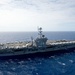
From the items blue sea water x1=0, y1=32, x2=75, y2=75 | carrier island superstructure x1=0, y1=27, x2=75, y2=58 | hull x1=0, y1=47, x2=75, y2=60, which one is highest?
carrier island superstructure x1=0, y1=27, x2=75, y2=58

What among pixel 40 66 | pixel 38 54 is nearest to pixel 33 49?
pixel 38 54

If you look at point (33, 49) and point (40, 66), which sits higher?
point (33, 49)

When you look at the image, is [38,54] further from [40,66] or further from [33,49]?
[40,66]

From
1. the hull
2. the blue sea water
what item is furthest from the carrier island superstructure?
the blue sea water

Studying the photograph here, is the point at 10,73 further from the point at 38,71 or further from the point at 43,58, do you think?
the point at 43,58

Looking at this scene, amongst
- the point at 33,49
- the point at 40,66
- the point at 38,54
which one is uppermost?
the point at 33,49

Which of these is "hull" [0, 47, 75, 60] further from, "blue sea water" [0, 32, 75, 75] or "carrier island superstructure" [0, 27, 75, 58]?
"blue sea water" [0, 32, 75, 75]

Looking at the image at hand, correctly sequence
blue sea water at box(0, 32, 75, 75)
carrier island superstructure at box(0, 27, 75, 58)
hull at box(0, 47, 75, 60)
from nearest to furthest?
blue sea water at box(0, 32, 75, 75)
hull at box(0, 47, 75, 60)
carrier island superstructure at box(0, 27, 75, 58)

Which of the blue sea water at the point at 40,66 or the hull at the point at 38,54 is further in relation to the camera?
the hull at the point at 38,54

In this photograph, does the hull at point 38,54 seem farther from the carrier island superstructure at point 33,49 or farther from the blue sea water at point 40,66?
the blue sea water at point 40,66

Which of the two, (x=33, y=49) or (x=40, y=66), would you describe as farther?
(x=33, y=49)

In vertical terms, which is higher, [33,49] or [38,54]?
[33,49]

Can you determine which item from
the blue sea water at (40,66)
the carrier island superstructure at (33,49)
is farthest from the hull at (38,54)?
the blue sea water at (40,66)

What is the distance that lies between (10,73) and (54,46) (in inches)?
1395
